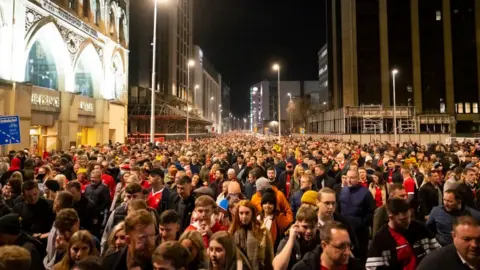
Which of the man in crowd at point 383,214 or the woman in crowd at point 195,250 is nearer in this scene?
the woman in crowd at point 195,250

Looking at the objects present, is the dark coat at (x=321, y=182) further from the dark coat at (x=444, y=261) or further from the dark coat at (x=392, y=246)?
the dark coat at (x=444, y=261)

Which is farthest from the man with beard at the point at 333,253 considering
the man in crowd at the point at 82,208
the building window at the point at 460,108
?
the building window at the point at 460,108

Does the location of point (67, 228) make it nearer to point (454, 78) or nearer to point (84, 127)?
point (84, 127)

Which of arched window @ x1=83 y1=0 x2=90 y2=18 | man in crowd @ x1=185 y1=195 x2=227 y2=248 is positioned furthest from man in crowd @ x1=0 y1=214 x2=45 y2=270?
arched window @ x1=83 y1=0 x2=90 y2=18

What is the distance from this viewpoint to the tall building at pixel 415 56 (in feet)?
206

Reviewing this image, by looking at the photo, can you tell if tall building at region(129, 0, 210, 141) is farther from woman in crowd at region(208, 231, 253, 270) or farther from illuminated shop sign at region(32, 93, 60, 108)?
woman in crowd at region(208, 231, 253, 270)

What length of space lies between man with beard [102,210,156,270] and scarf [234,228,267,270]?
109cm

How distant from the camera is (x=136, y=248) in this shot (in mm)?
3855

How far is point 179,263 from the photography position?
314cm

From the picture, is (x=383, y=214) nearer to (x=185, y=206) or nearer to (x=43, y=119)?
(x=185, y=206)

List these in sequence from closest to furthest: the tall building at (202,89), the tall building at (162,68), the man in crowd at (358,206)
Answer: the man in crowd at (358,206) < the tall building at (162,68) < the tall building at (202,89)

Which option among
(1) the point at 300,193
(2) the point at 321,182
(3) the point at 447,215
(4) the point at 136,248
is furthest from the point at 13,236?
(2) the point at 321,182

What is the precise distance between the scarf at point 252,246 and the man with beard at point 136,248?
1087 millimetres

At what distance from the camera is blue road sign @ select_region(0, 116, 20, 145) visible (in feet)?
38.2
